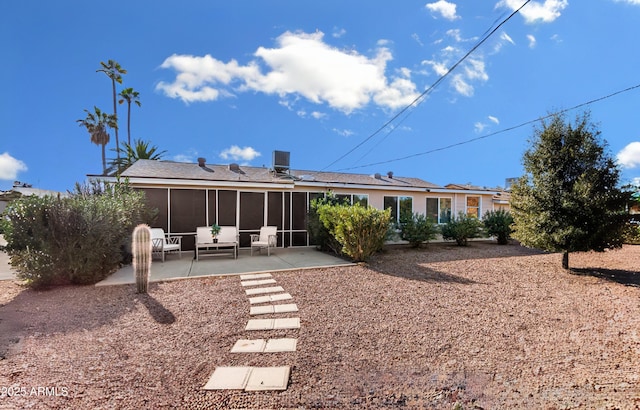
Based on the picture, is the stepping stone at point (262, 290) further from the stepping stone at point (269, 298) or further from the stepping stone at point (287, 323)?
the stepping stone at point (287, 323)

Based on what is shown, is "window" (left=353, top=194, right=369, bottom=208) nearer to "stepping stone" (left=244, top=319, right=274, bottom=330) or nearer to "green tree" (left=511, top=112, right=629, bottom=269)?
"green tree" (left=511, top=112, right=629, bottom=269)

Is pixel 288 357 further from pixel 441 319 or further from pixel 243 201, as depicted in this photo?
pixel 243 201

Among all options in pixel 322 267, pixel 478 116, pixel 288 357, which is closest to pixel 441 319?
pixel 288 357

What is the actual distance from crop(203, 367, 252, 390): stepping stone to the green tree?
8631 millimetres

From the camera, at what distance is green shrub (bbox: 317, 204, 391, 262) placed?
8.19 metres

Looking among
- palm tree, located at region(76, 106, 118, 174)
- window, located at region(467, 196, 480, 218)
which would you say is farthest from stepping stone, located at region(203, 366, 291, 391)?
palm tree, located at region(76, 106, 118, 174)

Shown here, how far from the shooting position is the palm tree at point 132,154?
2381 centimetres

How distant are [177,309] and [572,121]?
1074cm

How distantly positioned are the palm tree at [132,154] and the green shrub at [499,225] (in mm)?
25254

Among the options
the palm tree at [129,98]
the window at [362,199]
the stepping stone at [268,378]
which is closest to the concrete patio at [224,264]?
the window at [362,199]

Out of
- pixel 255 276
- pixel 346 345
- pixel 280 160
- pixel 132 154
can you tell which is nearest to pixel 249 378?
pixel 346 345

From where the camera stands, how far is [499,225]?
1379cm

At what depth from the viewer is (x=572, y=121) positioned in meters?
8.00

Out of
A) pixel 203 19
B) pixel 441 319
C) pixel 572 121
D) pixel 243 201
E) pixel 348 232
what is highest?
pixel 203 19
